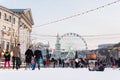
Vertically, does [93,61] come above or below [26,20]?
below

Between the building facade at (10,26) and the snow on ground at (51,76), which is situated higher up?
the building facade at (10,26)

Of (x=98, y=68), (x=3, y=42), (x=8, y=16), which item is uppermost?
(x=8, y=16)

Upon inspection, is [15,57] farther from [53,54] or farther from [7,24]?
[53,54]

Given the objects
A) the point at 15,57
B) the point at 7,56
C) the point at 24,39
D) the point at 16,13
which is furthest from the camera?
the point at 24,39

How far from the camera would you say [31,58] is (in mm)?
21969

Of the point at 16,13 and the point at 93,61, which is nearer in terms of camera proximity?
the point at 93,61

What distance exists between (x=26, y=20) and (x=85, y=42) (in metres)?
17.4

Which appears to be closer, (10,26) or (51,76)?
(51,76)

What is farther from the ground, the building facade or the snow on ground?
the building facade

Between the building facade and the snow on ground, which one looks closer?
the snow on ground

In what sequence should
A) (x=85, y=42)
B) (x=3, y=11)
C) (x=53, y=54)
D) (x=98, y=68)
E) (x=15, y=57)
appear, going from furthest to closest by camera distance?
(x=53, y=54), (x=85, y=42), (x=3, y=11), (x=98, y=68), (x=15, y=57)

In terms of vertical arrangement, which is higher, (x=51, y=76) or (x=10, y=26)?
(x=10, y=26)

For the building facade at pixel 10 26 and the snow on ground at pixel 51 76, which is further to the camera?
the building facade at pixel 10 26

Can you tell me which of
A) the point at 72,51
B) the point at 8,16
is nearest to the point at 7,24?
the point at 8,16
